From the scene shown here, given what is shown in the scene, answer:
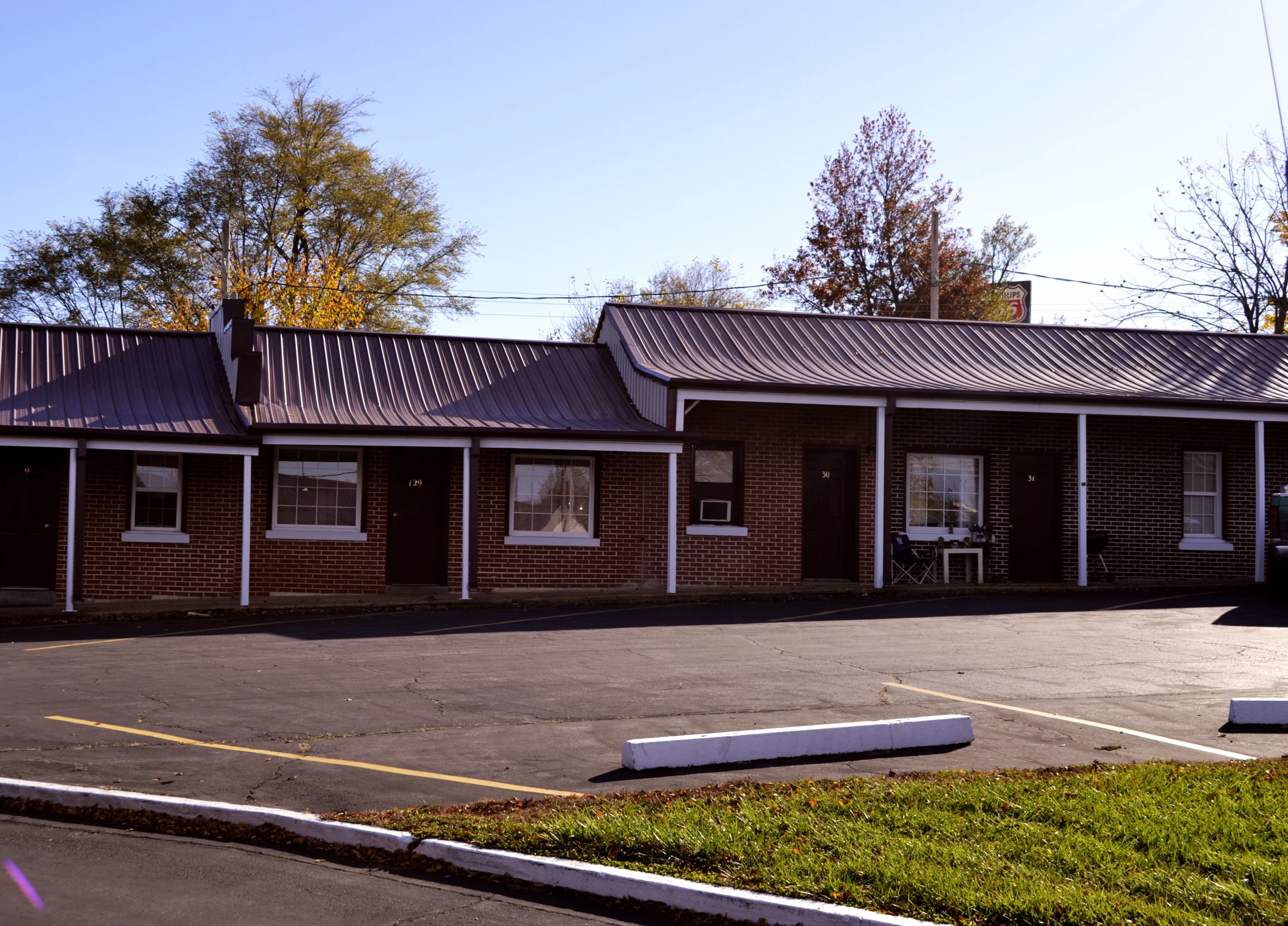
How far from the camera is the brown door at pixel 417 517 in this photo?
66.3 ft

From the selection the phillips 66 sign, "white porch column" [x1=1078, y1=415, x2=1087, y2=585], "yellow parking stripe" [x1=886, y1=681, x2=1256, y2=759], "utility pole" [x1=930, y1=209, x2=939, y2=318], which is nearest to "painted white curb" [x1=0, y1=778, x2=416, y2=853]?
"yellow parking stripe" [x1=886, y1=681, x2=1256, y2=759]

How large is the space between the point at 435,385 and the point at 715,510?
521 cm

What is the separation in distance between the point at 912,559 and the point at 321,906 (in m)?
16.6

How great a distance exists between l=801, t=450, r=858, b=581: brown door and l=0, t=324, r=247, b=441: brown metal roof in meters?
9.40

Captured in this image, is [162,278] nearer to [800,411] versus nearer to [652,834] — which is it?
[800,411]

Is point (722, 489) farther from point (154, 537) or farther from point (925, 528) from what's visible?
point (154, 537)

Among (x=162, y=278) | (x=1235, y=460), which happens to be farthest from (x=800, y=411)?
(x=162, y=278)

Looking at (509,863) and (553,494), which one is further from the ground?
(553,494)

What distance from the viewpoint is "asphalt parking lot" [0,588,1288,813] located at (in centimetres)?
805

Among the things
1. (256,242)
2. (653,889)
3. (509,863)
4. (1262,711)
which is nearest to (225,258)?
(256,242)

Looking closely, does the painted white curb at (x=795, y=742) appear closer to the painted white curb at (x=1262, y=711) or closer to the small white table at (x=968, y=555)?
the painted white curb at (x=1262, y=711)

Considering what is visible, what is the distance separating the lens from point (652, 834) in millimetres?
6266

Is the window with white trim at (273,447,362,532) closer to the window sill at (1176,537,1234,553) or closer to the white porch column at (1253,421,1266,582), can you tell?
the window sill at (1176,537,1234,553)

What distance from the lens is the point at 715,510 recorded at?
20.8 m
